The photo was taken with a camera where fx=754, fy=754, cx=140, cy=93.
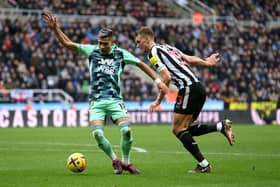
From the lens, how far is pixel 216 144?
19.2 m

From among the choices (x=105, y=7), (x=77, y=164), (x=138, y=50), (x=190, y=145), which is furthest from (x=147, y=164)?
(x=105, y=7)

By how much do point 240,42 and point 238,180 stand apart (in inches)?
1237

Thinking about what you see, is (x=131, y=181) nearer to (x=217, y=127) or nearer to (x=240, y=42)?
(x=217, y=127)

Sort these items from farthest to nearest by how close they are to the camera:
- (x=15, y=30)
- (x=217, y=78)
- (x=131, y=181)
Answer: (x=217, y=78)
(x=15, y=30)
(x=131, y=181)

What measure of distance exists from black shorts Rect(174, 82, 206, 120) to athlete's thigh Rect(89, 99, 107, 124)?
3.99ft

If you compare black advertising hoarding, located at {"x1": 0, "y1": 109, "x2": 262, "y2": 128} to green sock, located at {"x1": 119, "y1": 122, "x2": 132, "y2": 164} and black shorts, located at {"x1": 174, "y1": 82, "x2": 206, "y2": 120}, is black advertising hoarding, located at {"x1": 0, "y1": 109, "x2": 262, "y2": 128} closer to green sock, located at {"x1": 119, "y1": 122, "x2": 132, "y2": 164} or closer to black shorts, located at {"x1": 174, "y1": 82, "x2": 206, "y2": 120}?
black shorts, located at {"x1": 174, "y1": 82, "x2": 206, "y2": 120}

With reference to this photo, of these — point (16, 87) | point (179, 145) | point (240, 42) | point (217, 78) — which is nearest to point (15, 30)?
point (16, 87)

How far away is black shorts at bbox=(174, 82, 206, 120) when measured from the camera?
12.3 meters

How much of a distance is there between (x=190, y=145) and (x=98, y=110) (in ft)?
5.14

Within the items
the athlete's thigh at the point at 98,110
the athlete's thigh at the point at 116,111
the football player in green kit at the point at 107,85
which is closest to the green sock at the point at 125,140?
the football player in green kit at the point at 107,85

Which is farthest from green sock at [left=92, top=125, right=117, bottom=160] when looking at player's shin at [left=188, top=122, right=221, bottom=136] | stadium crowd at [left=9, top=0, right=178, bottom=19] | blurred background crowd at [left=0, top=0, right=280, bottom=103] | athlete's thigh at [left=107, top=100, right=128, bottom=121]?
stadium crowd at [left=9, top=0, right=178, bottom=19]

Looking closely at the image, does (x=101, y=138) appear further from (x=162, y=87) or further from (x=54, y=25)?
(x=54, y=25)

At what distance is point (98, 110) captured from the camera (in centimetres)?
1191

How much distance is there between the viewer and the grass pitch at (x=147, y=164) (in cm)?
1052
